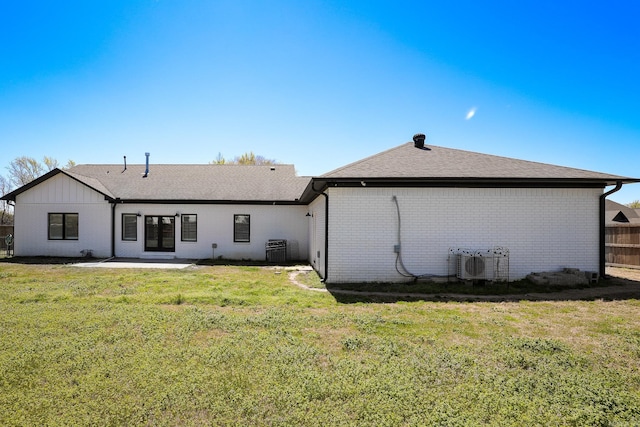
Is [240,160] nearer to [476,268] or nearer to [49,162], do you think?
[49,162]

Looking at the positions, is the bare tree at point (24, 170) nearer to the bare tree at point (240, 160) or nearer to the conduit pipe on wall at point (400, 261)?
the bare tree at point (240, 160)

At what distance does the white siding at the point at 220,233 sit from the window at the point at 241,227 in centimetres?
20

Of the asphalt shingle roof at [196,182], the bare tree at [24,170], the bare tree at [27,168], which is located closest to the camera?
the asphalt shingle roof at [196,182]

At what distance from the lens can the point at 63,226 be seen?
1482cm

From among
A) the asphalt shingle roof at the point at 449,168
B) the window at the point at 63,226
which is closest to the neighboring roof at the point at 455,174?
the asphalt shingle roof at the point at 449,168

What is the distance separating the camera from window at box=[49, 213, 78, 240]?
14.8 meters

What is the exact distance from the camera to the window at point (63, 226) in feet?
48.5

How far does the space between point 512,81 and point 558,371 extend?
1165 cm

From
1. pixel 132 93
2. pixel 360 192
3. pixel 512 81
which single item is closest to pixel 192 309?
pixel 360 192

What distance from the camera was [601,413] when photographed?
9.02 feet

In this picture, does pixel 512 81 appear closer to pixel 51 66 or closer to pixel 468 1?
pixel 468 1

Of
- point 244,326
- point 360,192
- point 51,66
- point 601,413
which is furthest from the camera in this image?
point 51,66

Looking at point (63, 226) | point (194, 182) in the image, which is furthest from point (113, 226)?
point (194, 182)

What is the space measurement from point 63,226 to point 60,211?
75 cm
